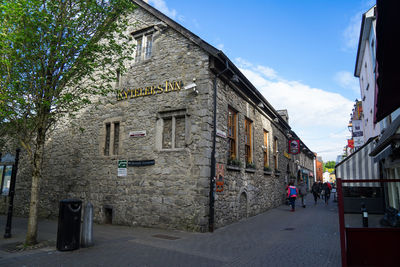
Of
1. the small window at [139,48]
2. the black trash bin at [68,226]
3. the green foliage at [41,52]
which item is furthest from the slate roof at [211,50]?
the black trash bin at [68,226]

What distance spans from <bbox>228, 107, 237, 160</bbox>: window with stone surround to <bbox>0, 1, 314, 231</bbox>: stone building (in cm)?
4

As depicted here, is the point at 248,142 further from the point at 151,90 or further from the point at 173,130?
the point at 151,90

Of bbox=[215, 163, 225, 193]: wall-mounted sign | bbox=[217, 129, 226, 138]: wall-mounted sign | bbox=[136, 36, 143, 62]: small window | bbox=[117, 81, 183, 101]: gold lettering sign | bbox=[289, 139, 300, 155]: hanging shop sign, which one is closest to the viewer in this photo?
bbox=[215, 163, 225, 193]: wall-mounted sign

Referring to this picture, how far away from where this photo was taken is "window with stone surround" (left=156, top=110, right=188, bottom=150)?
9512 millimetres

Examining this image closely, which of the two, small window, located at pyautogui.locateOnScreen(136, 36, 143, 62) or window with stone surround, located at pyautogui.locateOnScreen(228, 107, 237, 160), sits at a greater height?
small window, located at pyautogui.locateOnScreen(136, 36, 143, 62)

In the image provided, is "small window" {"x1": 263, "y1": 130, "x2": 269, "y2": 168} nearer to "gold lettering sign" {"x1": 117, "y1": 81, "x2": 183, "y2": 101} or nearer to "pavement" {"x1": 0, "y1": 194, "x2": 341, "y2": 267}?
"pavement" {"x1": 0, "y1": 194, "x2": 341, "y2": 267}

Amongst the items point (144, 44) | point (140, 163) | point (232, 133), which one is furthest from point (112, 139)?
point (232, 133)

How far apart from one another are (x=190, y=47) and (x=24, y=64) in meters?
5.26

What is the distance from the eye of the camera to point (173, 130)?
966cm

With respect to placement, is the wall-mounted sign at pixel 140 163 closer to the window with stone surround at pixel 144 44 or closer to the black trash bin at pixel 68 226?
the black trash bin at pixel 68 226

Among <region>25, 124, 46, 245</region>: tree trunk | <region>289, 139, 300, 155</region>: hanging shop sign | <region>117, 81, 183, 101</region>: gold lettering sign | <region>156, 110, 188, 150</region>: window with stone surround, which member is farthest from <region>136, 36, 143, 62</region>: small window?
<region>289, 139, 300, 155</region>: hanging shop sign

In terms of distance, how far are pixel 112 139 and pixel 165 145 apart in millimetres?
2647

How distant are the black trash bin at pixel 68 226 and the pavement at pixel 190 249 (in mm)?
176

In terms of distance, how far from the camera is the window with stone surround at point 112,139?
36.3ft
